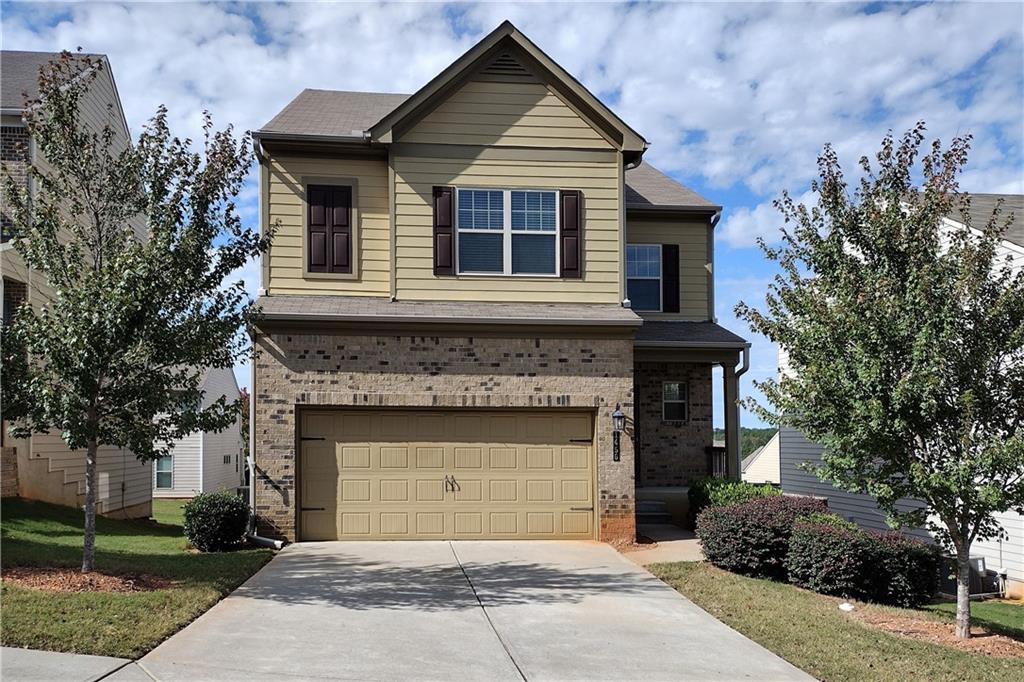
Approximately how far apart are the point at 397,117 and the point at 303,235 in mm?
2565

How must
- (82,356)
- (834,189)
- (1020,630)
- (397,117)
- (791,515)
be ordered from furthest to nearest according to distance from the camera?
(397,117) → (791,515) → (1020,630) → (834,189) → (82,356)

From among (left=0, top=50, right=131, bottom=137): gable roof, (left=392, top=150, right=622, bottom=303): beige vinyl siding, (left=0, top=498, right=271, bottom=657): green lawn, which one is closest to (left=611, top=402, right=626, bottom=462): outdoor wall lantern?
(left=392, top=150, right=622, bottom=303): beige vinyl siding

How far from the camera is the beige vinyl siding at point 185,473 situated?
109ft

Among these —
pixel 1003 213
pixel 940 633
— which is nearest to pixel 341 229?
pixel 940 633

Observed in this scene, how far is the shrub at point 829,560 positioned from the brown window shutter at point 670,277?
8.03 m

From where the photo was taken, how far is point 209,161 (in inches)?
443

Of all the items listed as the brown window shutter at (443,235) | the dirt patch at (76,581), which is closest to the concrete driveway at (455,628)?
the dirt patch at (76,581)

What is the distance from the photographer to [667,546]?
1519 cm

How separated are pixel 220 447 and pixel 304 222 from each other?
2323 centimetres

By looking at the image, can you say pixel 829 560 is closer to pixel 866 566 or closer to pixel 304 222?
pixel 866 566

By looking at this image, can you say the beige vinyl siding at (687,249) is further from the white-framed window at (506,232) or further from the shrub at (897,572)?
the shrub at (897,572)

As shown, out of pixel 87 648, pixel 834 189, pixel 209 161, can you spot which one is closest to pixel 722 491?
pixel 834 189

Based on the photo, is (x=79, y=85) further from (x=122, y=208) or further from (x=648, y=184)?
(x=648, y=184)

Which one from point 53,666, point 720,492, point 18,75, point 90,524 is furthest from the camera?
point 18,75
